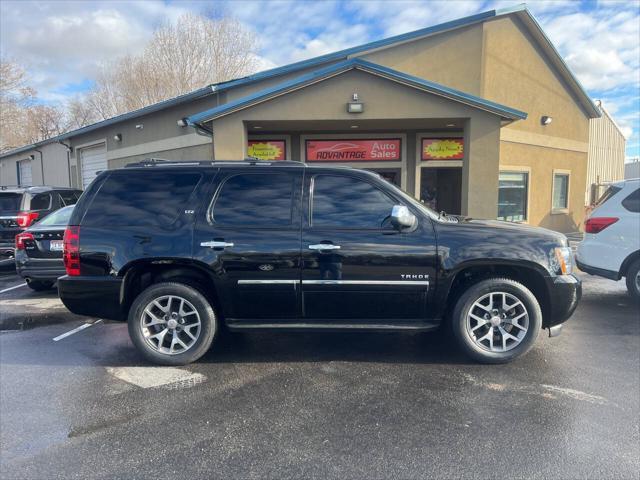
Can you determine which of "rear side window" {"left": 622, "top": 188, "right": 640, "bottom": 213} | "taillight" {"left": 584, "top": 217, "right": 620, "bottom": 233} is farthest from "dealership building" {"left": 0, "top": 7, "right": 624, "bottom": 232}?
"rear side window" {"left": 622, "top": 188, "right": 640, "bottom": 213}

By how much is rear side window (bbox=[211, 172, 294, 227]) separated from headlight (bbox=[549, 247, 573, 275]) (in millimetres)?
2581

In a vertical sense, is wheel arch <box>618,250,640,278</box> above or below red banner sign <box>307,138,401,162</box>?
below

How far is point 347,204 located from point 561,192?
14.8 meters

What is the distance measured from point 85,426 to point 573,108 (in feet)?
59.8

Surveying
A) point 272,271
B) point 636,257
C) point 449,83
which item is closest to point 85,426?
point 272,271

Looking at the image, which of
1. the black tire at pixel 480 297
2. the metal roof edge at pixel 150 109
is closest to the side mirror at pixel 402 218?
the black tire at pixel 480 297

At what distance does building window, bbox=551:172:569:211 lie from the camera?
15.4 m

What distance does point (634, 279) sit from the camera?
6320mm

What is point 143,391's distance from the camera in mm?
3654

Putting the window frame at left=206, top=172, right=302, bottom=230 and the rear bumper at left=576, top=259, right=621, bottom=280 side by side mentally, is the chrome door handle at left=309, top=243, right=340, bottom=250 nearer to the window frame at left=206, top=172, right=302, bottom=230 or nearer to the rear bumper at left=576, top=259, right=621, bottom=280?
the window frame at left=206, top=172, right=302, bottom=230

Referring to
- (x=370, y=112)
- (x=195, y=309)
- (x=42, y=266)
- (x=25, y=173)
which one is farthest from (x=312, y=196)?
(x=25, y=173)

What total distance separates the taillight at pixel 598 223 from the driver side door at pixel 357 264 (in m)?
4.29

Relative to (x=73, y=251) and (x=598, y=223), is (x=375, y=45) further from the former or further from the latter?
(x=73, y=251)

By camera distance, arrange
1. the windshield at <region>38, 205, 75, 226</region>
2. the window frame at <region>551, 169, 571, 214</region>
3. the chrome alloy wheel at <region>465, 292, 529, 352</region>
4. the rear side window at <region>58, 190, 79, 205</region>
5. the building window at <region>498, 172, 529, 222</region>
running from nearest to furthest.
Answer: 1. the chrome alloy wheel at <region>465, 292, 529, 352</region>
2. the windshield at <region>38, 205, 75, 226</region>
3. the rear side window at <region>58, 190, 79, 205</region>
4. the building window at <region>498, 172, 529, 222</region>
5. the window frame at <region>551, 169, 571, 214</region>
